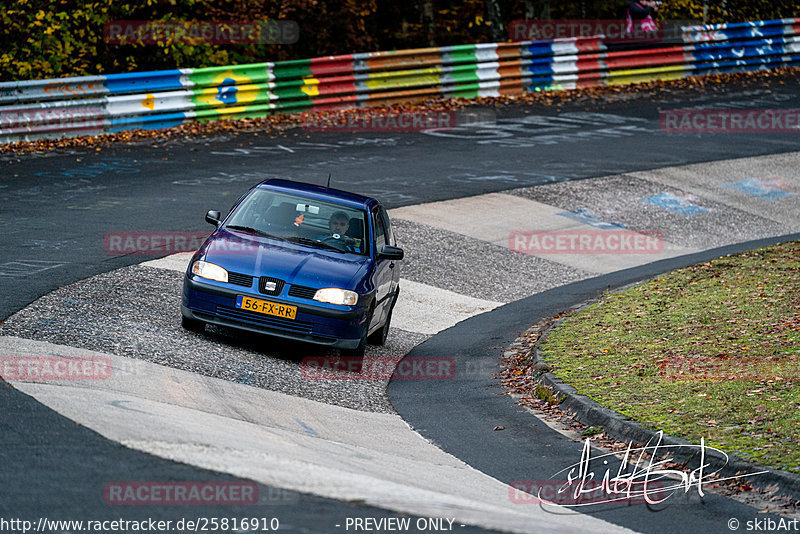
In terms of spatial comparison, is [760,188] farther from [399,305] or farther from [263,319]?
[263,319]

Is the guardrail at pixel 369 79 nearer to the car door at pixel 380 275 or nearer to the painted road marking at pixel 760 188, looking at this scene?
the painted road marking at pixel 760 188

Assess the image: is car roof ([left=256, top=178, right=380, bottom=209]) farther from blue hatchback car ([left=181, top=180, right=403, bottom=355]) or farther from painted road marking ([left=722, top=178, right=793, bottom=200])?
painted road marking ([left=722, top=178, right=793, bottom=200])

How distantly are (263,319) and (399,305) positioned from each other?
4004 mm

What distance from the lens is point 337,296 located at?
10.4m

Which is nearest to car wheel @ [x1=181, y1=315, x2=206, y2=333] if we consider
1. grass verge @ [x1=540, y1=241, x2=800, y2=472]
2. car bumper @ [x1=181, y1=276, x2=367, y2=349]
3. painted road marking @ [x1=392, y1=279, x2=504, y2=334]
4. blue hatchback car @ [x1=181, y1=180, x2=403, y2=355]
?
blue hatchback car @ [x1=181, y1=180, x2=403, y2=355]

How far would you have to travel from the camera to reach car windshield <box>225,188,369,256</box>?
1122cm

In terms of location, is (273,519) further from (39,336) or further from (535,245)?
(535,245)

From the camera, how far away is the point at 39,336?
31.8 feet

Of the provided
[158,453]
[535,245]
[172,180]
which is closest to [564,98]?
[535,245]

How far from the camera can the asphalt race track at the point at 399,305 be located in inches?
263

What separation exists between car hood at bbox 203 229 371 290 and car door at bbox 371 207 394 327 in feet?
0.82

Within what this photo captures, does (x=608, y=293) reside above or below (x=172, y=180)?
below

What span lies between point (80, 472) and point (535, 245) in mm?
11889
